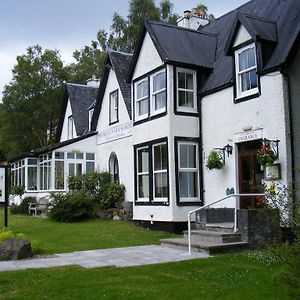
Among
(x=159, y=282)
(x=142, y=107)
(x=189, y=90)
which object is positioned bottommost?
(x=159, y=282)

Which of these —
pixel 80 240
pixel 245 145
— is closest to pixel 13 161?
pixel 80 240

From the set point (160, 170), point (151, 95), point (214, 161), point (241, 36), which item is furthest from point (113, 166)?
point (241, 36)

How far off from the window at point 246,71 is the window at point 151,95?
3033 millimetres

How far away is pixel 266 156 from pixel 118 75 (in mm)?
12505

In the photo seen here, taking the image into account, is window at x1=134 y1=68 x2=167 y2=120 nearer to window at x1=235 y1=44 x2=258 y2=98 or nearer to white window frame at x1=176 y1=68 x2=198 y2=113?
white window frame at x1=176 y1=68 x2=198 y2=113

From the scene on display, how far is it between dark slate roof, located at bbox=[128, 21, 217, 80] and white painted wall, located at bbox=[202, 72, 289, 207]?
1.67 metres

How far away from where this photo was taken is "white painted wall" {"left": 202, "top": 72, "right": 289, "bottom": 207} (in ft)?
45.3

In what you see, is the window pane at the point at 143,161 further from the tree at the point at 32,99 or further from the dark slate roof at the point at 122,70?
the tree at the point at 32,99

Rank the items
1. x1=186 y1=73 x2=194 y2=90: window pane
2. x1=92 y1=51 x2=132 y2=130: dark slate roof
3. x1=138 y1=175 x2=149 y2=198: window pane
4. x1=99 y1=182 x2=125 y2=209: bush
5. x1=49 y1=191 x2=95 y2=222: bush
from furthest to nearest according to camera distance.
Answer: x1=92 y1=51 x2=132 y2=130: dark slate roof → x1=99 y1=182 x2=125 y2=209: bush → x1=49 y1=191 x2=95 y2=222: bush → x1=138 y1=175 x2=149 y2=198: window pane → x1=186 y1=73 x2=194 y2=90: window pane

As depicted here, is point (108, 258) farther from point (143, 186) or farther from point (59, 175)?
point (59, 175)

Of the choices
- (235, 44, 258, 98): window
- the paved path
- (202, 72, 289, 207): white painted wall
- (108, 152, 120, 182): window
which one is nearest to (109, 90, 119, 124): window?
(108, 152, 120, 182): window

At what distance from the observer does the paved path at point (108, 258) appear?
10.4m

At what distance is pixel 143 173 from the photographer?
746 inches

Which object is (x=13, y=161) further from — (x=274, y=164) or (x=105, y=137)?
(x=274, y=164)
